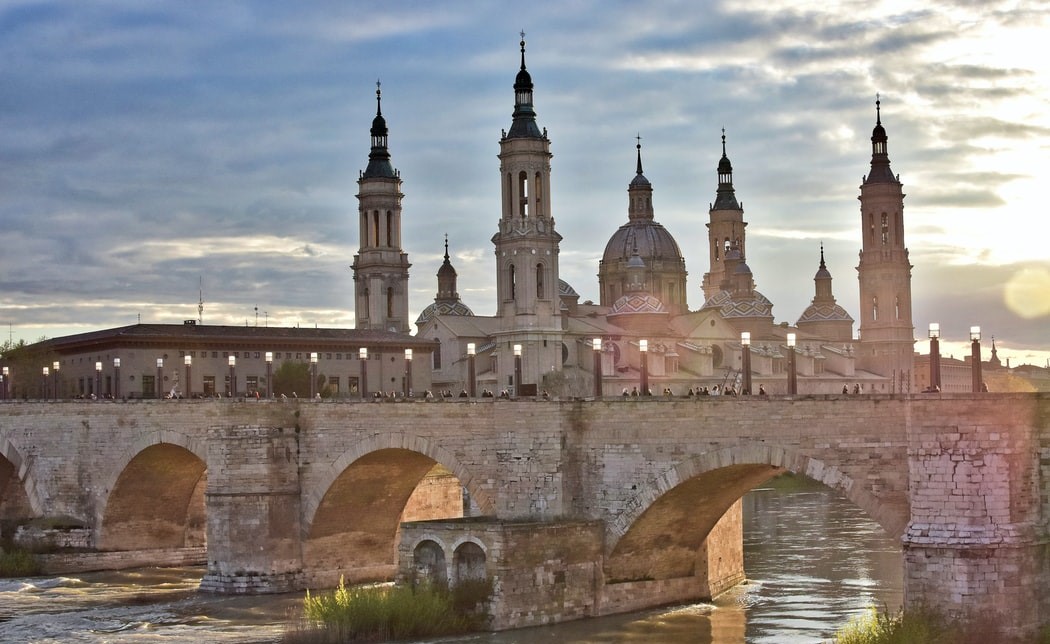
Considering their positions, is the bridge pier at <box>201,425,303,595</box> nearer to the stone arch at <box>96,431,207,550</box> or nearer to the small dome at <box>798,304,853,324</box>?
the stone arch at <box>96,431,207,550</box>

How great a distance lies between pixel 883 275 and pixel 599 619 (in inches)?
3592

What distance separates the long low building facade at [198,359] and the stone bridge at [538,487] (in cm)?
3335

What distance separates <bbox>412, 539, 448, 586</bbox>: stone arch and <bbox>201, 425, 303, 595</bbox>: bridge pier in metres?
7.72

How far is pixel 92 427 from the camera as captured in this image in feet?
168

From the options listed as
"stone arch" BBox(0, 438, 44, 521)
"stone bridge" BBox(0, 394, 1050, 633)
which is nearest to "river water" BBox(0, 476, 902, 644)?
"stone bridge" BBox(0, 394, 1050, 633)

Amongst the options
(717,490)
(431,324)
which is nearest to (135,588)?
(717,490)

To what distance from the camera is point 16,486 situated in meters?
55.8

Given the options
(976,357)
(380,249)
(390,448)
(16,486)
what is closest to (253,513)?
(390,448)

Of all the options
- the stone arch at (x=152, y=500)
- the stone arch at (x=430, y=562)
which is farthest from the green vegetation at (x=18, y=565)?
the stone arch at (x=430, y=562)

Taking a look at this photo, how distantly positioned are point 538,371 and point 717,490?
68.4 m

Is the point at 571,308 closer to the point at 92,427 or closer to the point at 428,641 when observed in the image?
the point at 92,427

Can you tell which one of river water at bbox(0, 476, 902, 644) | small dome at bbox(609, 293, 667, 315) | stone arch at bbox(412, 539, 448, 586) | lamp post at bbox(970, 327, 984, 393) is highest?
small dome at bbox(609, 293, 667, 315)

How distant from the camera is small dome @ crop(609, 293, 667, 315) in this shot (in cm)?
11806

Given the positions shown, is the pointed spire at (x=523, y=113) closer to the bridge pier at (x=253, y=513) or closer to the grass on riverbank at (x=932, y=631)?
the bridge pier at (x=253, y=513)
